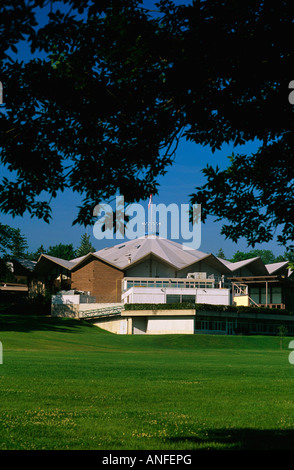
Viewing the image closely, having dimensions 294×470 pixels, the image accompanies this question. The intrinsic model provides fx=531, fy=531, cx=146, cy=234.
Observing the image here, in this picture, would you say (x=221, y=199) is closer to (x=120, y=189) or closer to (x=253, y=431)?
(x=120, y=189)

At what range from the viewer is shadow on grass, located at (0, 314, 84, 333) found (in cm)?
5992

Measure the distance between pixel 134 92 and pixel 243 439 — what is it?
5.69 meters

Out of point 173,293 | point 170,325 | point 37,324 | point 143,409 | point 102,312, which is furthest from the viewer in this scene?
point 102,312

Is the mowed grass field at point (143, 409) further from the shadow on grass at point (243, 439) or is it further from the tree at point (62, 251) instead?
the tree at point (62, 251)

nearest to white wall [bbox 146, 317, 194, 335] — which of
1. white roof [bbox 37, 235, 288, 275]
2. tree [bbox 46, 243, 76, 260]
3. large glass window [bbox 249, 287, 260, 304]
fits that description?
white roof [bbox 37, 235, 288, 275]

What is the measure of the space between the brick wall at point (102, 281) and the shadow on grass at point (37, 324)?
864cm

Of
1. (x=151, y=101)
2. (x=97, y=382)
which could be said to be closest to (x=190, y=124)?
(x=151, y=101)

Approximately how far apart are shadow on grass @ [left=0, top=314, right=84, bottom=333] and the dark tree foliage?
51.1 m

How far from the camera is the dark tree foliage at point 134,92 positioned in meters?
7.68

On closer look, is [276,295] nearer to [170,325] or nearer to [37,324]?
[170,325]

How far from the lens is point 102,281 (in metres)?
81.2

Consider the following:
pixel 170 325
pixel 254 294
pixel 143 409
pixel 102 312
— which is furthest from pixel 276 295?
pixel 143 409

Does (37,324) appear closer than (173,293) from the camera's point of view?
Yes

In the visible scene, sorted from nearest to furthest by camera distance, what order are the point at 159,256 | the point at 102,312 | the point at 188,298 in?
the point at 188,298
the point at 102,312
the point at 159,256
